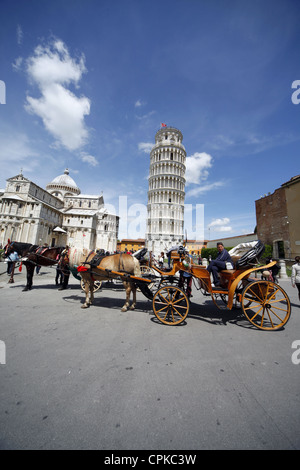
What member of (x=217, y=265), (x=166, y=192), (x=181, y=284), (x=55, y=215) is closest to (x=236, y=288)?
(x=217, y=265)

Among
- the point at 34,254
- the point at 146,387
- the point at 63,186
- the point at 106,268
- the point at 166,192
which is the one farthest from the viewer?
the point at 63,186

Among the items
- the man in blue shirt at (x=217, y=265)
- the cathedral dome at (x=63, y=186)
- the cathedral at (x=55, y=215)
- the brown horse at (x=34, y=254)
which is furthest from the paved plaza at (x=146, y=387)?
the cathedral dome at (x=63, y=186)

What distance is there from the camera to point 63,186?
196 feet

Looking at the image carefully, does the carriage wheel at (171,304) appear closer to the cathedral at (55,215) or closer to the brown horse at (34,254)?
the brown horse at (34,254)

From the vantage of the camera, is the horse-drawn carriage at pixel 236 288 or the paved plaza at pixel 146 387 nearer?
the paved plaza at pixel 146 387

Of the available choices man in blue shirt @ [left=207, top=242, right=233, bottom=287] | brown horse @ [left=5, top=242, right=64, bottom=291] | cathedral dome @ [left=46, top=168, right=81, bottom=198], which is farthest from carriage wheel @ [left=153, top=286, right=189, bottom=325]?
cathedral dome @ [left=46, top=168, right=81, bottom=198]

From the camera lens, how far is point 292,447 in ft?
4.93

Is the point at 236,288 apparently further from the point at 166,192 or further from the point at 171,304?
the point at 166,192

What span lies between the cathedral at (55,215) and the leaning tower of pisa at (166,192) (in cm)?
1556

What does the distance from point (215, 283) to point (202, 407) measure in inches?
118

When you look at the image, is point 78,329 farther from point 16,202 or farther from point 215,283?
point 16,202

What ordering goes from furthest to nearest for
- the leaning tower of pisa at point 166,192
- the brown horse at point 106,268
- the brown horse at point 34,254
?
the leaning tower of pisa at point 166,192
the brown horse at point 34,254
the brown horse at point 106,268

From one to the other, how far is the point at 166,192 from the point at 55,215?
32.0 m

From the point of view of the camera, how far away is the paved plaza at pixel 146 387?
156cm
